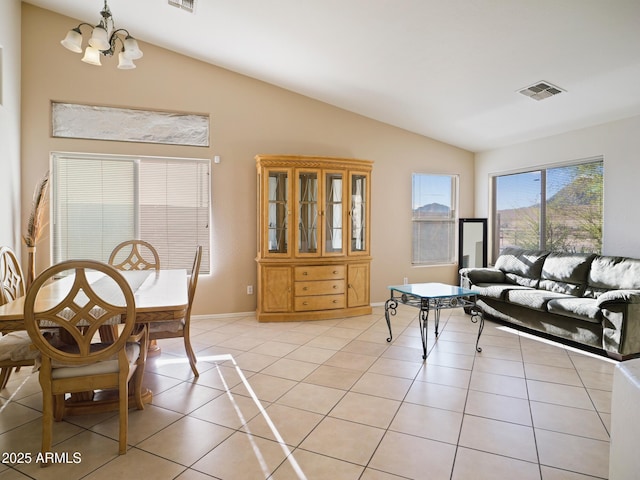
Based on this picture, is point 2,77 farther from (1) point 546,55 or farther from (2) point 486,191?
(2) point 486,191

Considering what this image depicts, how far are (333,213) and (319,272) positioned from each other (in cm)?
79

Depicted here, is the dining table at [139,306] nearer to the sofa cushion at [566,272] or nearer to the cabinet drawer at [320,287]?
the cabinet drawer at [320,287]

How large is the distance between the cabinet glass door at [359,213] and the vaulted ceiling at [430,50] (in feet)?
3.48

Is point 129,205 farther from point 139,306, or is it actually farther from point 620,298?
point 620,298

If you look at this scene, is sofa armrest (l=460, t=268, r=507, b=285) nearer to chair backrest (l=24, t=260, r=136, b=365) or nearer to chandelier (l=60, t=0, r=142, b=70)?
chair backrest (l=24, t=260, r=136, b=365)

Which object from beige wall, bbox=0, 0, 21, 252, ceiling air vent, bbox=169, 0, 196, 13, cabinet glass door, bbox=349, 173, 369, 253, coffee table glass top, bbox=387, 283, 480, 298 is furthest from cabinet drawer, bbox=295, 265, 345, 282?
beige wall, bbox=0, 0, 21, 252

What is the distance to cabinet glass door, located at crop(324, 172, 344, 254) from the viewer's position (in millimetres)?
4836

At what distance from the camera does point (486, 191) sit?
605cm

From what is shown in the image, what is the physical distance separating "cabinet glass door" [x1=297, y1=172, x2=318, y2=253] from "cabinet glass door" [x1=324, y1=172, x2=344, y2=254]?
143 mm

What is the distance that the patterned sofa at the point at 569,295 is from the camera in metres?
3.29

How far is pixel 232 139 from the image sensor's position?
4879 mm

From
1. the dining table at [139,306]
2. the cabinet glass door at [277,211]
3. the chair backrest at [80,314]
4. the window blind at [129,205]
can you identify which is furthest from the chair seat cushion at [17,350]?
the cabinet glass door at [277,211]

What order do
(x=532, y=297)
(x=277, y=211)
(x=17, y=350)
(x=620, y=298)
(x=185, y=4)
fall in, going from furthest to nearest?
1. (x=277, y=211)
2. (x=532, y=297)
3. (x=185, y=4)
4. (x=620, y=298)
5. (x=17, y=350)

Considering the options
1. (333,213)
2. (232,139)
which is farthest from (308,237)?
(232,139)
